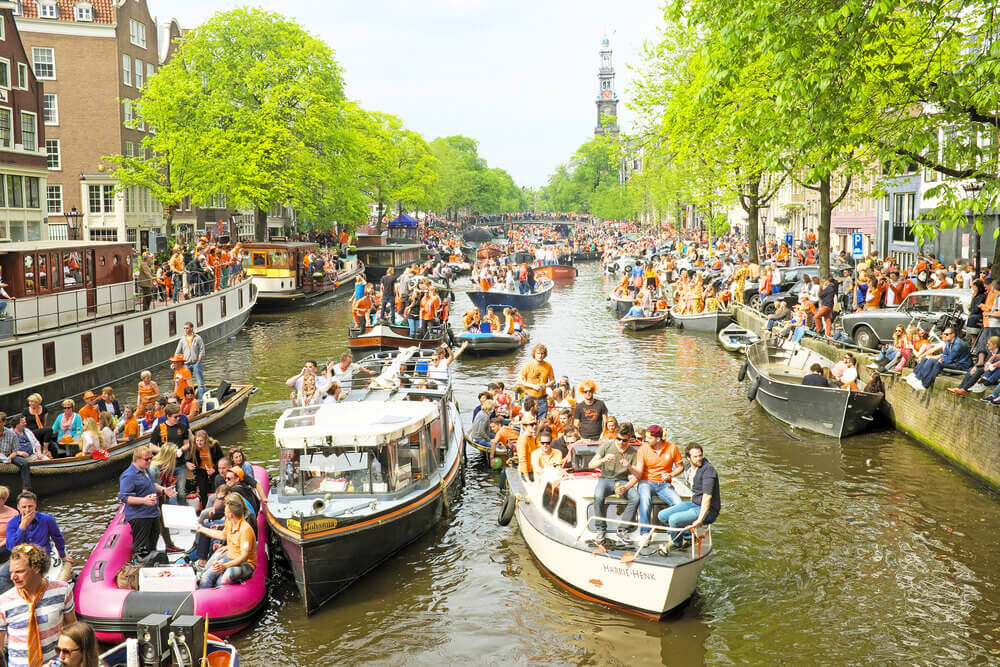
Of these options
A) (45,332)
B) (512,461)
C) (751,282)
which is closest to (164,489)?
(512,461)

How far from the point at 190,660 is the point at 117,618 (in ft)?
11.1

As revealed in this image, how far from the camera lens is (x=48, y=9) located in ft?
191

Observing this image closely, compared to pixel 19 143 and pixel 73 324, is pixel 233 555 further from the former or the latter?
pixel 19 143

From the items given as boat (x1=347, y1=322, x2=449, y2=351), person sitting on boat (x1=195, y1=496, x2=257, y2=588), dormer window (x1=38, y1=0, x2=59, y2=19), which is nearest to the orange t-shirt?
person sitting on boat (x1=195, y1=496, x2=257, y2=588)

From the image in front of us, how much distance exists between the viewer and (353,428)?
1420 cm

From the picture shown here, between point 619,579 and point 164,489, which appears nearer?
point 619,579

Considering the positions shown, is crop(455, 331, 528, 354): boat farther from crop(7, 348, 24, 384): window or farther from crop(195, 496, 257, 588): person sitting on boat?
crop(195, 496, 257, 588): person sitting on boat

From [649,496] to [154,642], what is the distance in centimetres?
656

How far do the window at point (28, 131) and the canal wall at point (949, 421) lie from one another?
117 ft

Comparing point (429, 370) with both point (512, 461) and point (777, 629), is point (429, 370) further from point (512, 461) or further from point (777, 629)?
point (777, 629)

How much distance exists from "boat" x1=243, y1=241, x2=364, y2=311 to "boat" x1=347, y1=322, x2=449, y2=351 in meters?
17.0

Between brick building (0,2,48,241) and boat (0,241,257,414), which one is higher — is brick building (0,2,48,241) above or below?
above

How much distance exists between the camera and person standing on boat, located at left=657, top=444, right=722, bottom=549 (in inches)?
491

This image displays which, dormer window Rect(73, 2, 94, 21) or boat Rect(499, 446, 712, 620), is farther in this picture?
dormer window Rect(73, 2, 94, 21)
